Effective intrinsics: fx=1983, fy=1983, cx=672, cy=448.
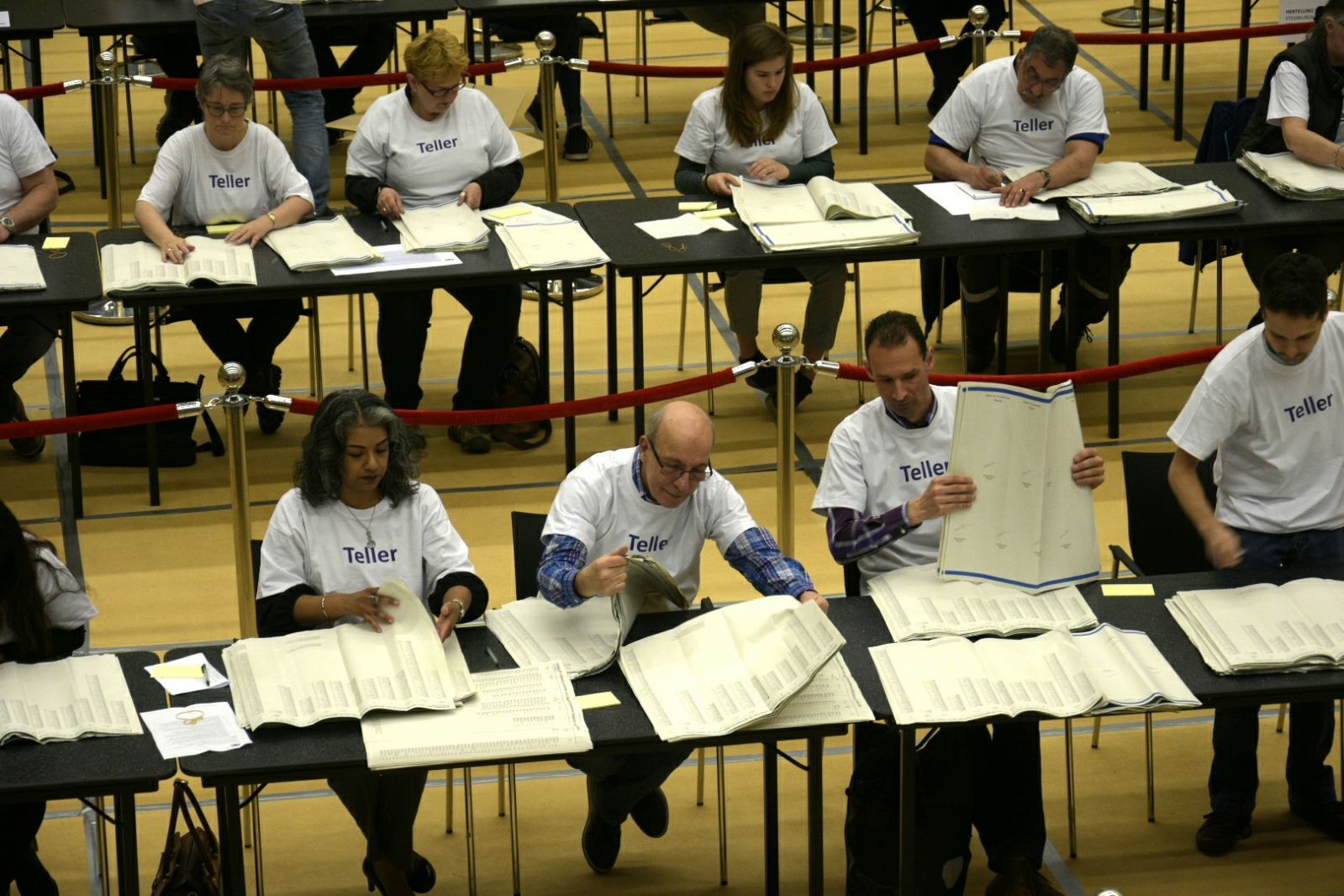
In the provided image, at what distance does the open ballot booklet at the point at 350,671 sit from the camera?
3.72 meters

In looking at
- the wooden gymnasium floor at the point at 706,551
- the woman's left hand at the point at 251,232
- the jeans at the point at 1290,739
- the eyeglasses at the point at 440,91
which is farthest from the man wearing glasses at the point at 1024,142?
the woman's left hand at the point at 251,232

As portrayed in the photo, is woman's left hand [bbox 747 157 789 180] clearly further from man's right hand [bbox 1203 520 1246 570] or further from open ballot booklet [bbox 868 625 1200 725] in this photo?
open ballot booklet [bbox 868 625 1200 725]

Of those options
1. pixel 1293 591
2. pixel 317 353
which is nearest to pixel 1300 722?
pixel 1293 591

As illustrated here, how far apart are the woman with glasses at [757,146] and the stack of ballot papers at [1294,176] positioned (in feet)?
4.65

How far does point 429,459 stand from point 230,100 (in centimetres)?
135

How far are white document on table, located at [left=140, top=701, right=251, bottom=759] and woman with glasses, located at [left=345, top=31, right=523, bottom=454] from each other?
9.01 feet

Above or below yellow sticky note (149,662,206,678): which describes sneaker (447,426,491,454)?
below

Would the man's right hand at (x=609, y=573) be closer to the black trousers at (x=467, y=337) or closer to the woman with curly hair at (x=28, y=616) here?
the woman with curly hair at (x=28, y=616)

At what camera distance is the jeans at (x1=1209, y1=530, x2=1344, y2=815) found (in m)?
4.46

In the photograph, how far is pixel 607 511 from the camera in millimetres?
4441

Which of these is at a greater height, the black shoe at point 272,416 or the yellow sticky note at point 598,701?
the yellow sticky note at point 598,701

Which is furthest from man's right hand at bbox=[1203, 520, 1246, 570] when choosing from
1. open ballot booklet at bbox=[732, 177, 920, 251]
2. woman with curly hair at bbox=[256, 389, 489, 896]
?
open ballot booklet at bbox=[732, 177, 920, 251]

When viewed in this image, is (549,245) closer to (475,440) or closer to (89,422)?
(475,440)

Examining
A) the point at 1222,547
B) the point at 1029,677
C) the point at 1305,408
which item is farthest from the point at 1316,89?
the point at 1029,677
